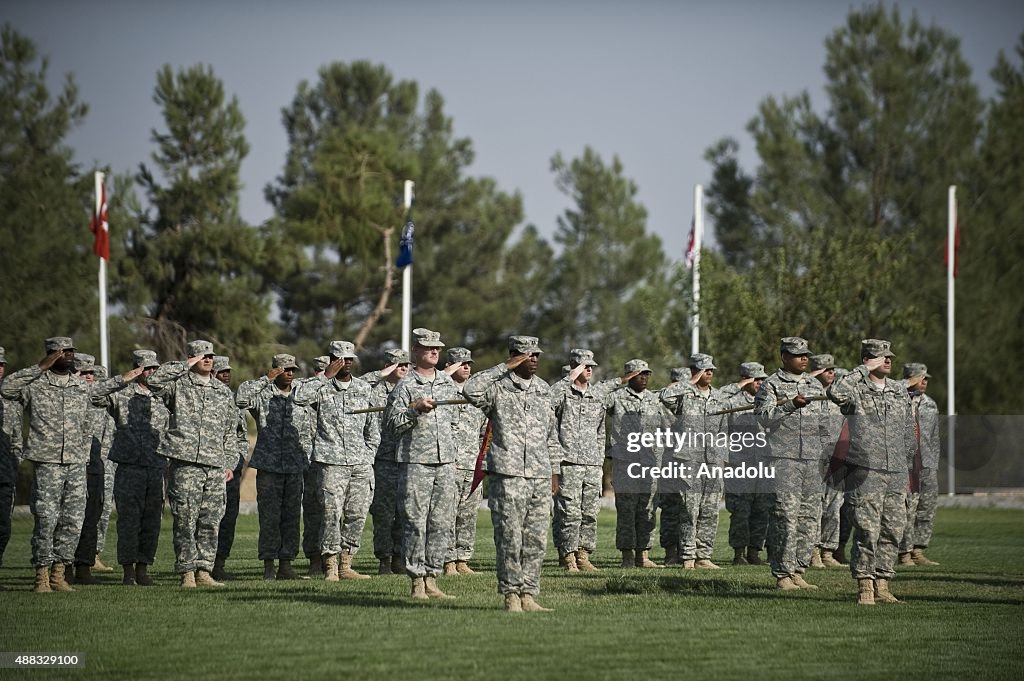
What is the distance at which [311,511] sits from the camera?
15.4 meters

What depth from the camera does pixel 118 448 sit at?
1440 cm

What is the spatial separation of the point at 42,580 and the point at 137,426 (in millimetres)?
1725

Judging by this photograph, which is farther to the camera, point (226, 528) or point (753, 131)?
point (753, 131)

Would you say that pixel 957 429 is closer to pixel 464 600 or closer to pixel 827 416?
pixel 827 416

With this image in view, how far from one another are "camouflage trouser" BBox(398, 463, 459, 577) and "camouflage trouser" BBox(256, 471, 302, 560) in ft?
8.46

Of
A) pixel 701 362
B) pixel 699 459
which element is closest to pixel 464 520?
pixel 699 459

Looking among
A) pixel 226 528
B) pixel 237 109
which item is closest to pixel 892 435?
pixel 226 528

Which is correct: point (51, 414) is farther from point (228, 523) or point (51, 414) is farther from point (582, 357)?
point (582, 357)

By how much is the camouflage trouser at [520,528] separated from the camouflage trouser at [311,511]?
346 cm

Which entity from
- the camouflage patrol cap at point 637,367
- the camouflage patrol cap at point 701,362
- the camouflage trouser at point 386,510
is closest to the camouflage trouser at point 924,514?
the camouflage patrol cap at point 701,362

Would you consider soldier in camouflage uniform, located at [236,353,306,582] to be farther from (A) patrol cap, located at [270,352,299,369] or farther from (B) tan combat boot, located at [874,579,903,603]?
(B) tan combat boot, located at [874,579,903,603]

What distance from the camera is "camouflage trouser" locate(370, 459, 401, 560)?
611 inches

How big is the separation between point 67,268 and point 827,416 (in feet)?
67.6

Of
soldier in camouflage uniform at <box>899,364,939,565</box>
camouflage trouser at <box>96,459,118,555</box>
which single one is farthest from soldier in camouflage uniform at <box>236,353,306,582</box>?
soldier in camouflage uniform at <box>899,364,939,565</box>
